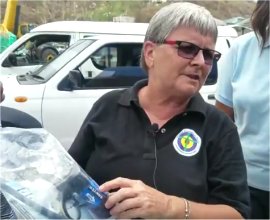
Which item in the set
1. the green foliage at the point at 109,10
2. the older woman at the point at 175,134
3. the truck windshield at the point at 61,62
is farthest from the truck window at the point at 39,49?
the older woman at the point at 175,134

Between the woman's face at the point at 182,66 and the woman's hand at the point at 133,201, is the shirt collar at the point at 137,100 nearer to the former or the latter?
the woman's face at the point at 182,66

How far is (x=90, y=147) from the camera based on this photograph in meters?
1.64

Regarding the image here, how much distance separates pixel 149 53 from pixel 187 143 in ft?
1.23

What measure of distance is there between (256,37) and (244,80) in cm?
18

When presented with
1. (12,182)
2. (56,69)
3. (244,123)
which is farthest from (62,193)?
(56,69)

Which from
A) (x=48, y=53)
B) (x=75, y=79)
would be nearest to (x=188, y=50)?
(x=75, y=79)

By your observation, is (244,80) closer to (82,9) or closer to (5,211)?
(5,211)

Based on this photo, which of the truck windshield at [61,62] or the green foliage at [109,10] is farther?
the green foliage at [109,10]

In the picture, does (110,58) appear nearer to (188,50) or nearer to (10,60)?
(10,60)

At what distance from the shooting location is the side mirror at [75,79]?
481 cm

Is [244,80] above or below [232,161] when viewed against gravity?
above

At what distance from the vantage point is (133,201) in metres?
1.21

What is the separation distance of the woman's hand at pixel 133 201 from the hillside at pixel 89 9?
11276mm

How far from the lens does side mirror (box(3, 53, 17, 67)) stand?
712 centimetres
